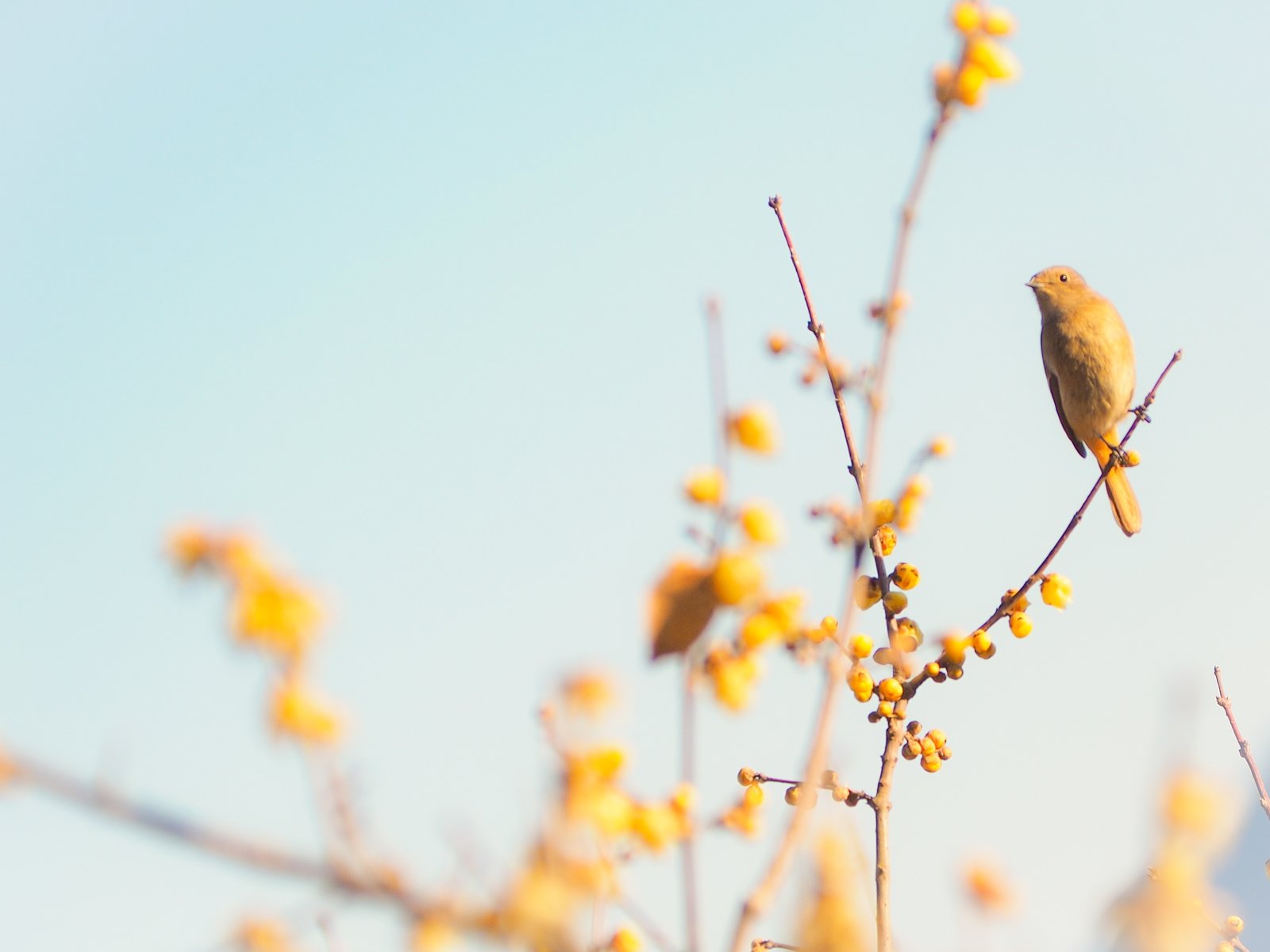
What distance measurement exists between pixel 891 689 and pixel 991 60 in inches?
63.1

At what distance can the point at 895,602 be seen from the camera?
9.66 feet

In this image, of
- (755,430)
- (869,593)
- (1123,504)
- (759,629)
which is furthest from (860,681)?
(1123,504)

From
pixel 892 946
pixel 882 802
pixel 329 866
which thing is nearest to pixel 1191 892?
pixel 329 866

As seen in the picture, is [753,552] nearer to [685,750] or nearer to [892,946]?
[685,750]

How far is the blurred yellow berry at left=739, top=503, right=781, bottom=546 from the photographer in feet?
4.33

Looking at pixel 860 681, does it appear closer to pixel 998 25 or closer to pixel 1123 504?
pixel 998 25

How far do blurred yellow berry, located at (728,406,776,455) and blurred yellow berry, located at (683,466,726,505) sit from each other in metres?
0.06

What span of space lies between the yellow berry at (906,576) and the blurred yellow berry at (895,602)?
0.05 meters

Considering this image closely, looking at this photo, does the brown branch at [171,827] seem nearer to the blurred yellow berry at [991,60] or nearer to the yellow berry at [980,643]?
the blurred yellow berry at [991,60]

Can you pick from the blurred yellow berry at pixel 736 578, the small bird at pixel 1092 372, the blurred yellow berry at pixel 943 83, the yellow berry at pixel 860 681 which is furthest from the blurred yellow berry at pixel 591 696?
the small bird at pixel 1092 372

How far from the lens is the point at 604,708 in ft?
3.92

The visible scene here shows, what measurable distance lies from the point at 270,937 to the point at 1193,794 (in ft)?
2.97

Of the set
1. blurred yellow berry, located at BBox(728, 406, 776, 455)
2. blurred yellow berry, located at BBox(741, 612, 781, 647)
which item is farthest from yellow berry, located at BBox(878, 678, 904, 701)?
blurred yellow berry, located at BBox(728, 406, 776, 455)

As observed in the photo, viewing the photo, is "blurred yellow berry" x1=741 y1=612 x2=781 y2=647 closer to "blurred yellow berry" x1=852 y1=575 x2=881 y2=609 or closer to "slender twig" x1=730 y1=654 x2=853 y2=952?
"slender twig" x1=730 y1=654 x2=853 y2=952
